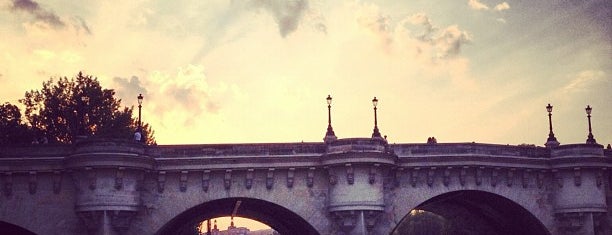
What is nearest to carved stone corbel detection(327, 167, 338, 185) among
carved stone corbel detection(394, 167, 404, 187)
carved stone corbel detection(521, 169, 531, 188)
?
carved stone corbel detection(394, 167, 404, 187)

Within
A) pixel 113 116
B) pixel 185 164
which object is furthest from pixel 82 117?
pixel 185 164

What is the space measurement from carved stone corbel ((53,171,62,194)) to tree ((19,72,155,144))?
30.4 meters

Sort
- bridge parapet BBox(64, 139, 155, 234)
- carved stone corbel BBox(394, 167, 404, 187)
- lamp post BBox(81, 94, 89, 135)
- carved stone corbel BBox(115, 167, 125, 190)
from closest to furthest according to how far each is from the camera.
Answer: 1. bridge parapet BBox(64, 139, 155, 234)
2. carved stone corbel BBox(115, 167, 125, 190)
3. carved stone corbel BBox(394, 167, 404, 187)
4. lamp post BBox(81, 94, 89, 135)

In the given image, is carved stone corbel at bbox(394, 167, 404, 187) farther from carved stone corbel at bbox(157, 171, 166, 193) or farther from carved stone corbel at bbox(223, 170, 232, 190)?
carved stone corbel at bbox(157, 171, 166, 193)

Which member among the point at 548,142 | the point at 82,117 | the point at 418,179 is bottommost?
the point at 418,179

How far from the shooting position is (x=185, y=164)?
39312mm

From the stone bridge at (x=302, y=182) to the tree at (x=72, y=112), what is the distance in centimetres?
2486

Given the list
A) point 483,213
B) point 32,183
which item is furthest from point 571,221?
point 32,183

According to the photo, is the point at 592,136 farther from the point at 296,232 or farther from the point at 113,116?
the point at 113,116

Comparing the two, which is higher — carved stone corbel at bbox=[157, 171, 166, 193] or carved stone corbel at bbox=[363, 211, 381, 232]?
carved stone corbel at bbox=[157, 171, 166, 193]

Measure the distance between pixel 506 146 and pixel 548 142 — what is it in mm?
3920

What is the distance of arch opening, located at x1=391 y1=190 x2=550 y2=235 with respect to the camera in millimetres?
45594

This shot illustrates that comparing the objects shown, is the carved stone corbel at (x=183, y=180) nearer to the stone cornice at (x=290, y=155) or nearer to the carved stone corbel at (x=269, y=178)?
the stone cornice at (x=290, y=155)

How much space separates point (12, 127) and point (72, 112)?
603cm
